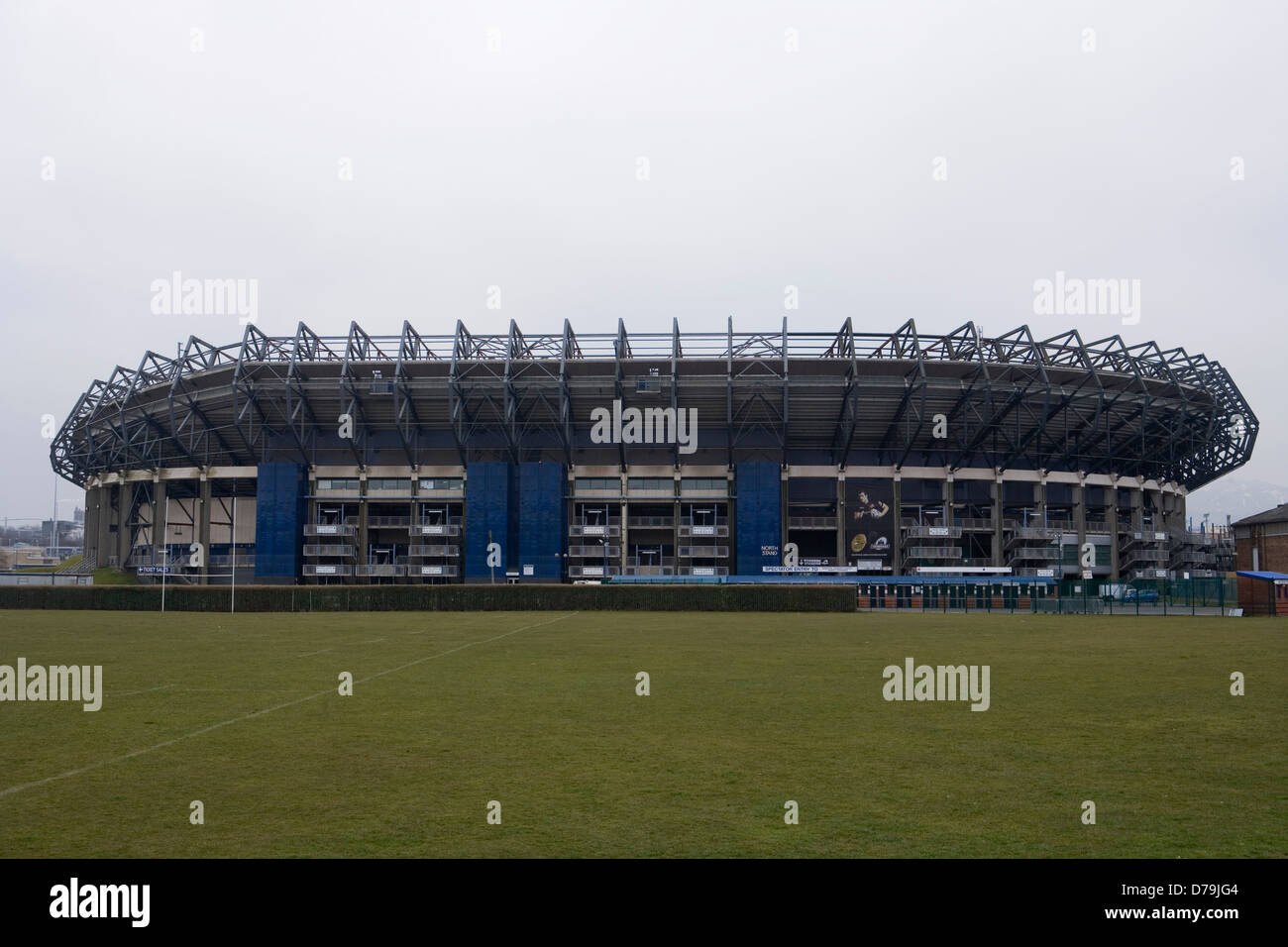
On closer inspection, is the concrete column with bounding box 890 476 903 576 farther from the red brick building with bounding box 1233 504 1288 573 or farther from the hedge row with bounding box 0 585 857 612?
the red brick building with bounding box 1233 504 1288 573

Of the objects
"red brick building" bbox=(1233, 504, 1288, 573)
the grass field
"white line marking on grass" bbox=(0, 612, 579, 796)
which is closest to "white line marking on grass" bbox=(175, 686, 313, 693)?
the grass field

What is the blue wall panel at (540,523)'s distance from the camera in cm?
8550

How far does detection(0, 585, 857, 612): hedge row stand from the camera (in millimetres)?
58594

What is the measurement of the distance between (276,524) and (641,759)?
81.8 meters

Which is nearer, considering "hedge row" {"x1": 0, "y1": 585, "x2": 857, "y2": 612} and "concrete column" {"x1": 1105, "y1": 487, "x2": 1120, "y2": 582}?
"hedge row" {"x1": 0, "y1": 585, "x2": 857, "y2": 612}

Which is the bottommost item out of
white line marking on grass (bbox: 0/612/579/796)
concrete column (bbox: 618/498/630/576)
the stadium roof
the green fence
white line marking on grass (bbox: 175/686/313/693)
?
the green fence

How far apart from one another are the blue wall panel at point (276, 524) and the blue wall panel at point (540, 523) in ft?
69.6

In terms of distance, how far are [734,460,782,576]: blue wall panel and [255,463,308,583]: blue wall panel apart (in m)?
40.6

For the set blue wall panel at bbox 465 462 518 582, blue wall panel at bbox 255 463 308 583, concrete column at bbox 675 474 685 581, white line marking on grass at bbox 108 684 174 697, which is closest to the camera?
white line marking on grass at bbox 108 684 174 697

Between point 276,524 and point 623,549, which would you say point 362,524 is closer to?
point 276,524

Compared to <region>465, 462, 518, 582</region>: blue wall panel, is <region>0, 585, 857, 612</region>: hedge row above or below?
below

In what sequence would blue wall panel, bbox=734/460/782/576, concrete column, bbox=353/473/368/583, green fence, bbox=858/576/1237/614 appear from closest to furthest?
green fence, bbox=858/576/1237/614, blue wall panel, bbox=734/460/782/576, concrete column, bbox=353/473/368/583
